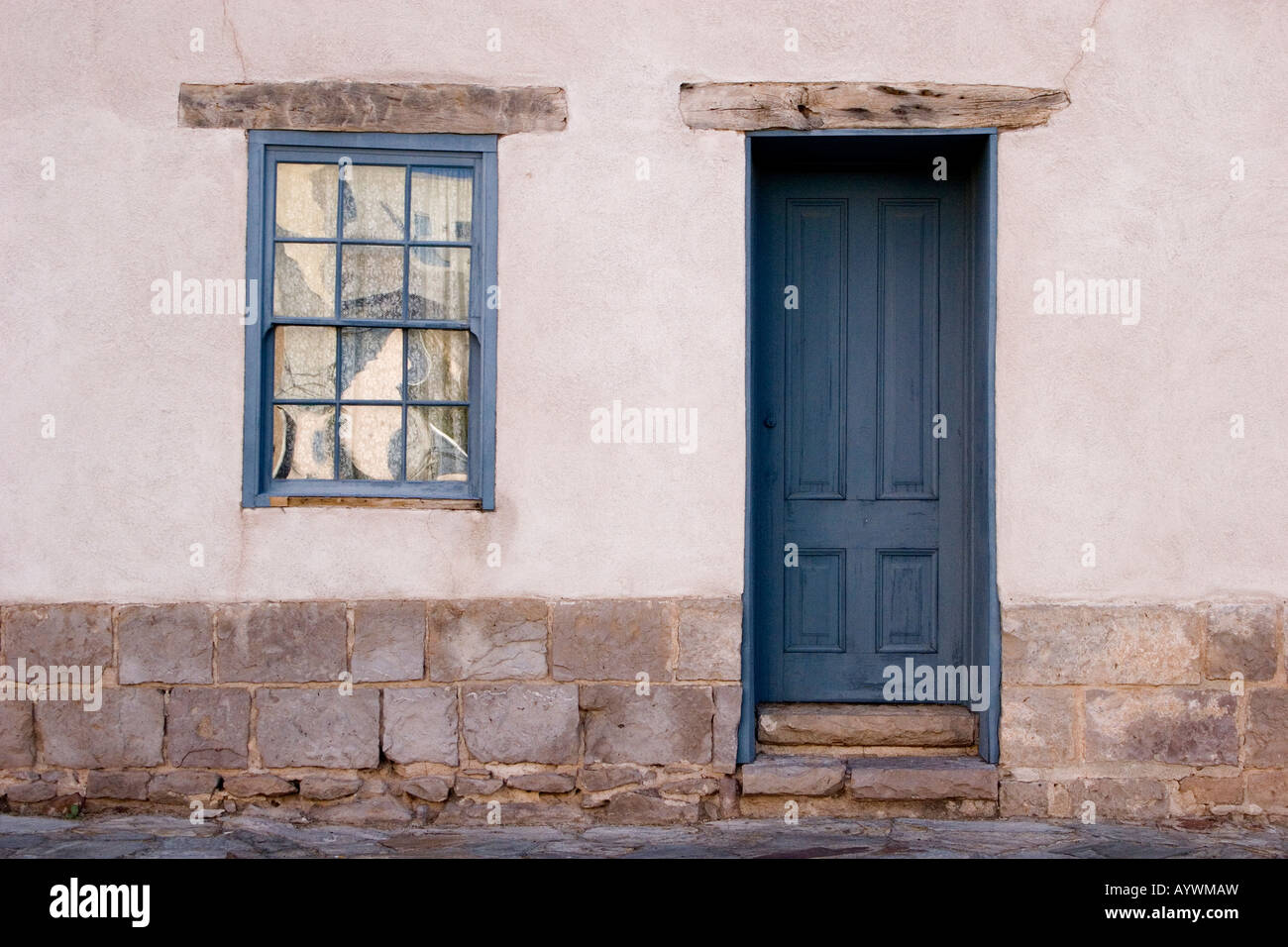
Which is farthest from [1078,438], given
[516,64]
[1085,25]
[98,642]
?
[98,642]

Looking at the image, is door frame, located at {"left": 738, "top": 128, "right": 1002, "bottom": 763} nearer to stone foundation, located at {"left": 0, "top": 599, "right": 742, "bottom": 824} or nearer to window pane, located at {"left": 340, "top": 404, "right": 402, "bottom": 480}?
stone foundation, located at {"left": 0, "top": 599, "right": 742, "bottom": 824}

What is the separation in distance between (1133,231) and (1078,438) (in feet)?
2.96

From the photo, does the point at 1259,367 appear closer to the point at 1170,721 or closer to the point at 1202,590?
the point at 1202,590

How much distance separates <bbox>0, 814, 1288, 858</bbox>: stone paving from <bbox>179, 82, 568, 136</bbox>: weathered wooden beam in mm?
2955

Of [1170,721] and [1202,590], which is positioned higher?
[1202,590]

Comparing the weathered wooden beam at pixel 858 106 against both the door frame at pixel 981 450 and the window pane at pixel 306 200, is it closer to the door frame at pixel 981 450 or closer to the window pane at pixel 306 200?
the door frame at pixel 981 450

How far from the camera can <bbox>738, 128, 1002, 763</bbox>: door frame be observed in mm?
4953

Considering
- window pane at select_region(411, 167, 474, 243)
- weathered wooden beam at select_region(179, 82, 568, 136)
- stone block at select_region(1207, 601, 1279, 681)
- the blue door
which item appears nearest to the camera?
stone block at select_region(1207, 601, 1279, 681)

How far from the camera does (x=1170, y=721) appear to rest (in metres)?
4.88

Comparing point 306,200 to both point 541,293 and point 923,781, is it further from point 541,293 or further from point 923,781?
point 923,781

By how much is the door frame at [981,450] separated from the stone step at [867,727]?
0.10 metres

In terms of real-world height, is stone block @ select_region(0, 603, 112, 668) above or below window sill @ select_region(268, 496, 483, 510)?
below

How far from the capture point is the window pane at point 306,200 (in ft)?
16.6

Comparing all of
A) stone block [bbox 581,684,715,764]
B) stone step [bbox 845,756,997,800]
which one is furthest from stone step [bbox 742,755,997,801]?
stone block [bbox 581,684,715,764]
